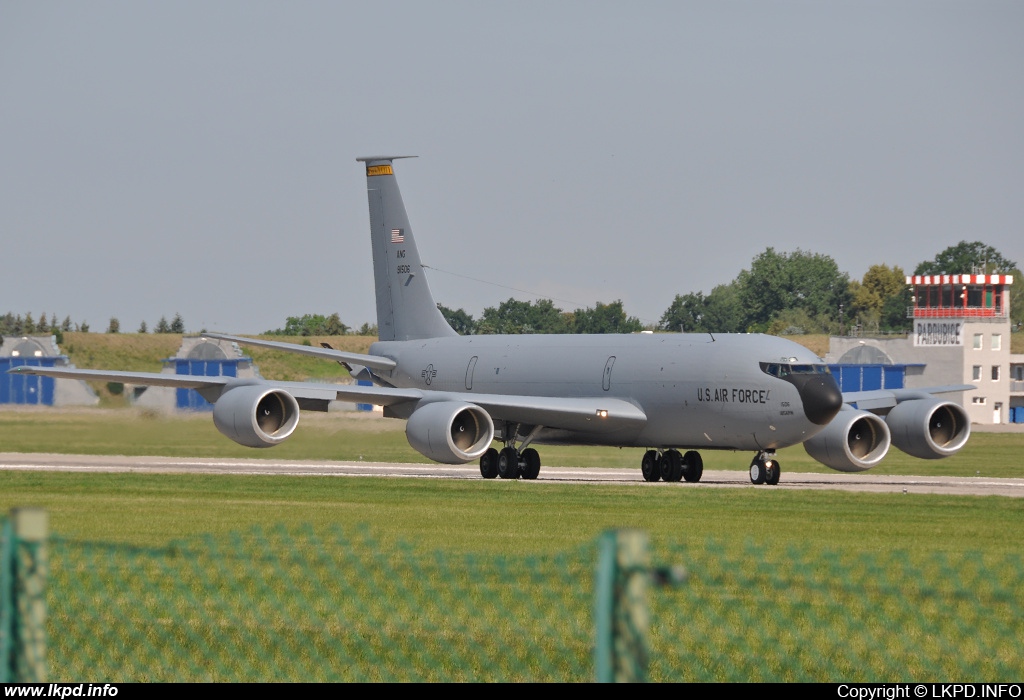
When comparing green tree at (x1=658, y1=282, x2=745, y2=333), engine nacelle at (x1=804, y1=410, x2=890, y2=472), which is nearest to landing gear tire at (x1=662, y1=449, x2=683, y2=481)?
engine nacelle at (x1=804, y1=410, x2=890, y2=472)

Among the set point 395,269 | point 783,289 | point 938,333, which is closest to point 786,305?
point 783,289

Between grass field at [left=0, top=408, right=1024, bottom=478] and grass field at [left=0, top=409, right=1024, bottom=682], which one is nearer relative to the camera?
grass field at [left=0, top=409, right=1024, bottom=682]

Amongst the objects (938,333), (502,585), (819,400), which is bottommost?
(502,585)

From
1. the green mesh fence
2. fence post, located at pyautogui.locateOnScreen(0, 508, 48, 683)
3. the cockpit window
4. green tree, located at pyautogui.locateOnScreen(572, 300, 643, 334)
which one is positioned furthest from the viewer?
green tree, located at pyautogui.locateOnScreen(572, 300, 643, 334)

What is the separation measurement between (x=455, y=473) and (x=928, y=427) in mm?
12025

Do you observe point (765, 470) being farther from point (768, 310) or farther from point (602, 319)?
point (768, 310)

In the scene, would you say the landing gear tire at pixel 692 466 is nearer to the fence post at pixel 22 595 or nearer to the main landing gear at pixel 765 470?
the main landing gear at pixel 765 470

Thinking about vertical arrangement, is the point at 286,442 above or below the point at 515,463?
above

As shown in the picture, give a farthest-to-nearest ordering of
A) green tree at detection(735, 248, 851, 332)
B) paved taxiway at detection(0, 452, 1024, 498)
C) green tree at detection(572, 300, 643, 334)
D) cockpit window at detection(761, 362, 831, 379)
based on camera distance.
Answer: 1. green tree at detection(735, 248, 851, 332)
2. green tree at detection(572, 300, 643, 334)
3. paved taxiway at detection(0, 452, 1024, 498)
4. cockpit window at detection(761, 362, 831, 379)

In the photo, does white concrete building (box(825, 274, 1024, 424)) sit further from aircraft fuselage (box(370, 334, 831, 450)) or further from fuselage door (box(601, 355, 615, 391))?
fuselage door (box(601, 355, 615, 391))

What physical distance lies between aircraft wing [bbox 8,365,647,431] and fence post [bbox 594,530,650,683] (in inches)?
1164

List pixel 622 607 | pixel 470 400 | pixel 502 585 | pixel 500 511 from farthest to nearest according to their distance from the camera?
pixel 470 400 < pixel 500 511 < pixel 502 585 < pixel 622 607

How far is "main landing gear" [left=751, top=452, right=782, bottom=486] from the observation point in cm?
3453

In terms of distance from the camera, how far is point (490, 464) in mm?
38406
